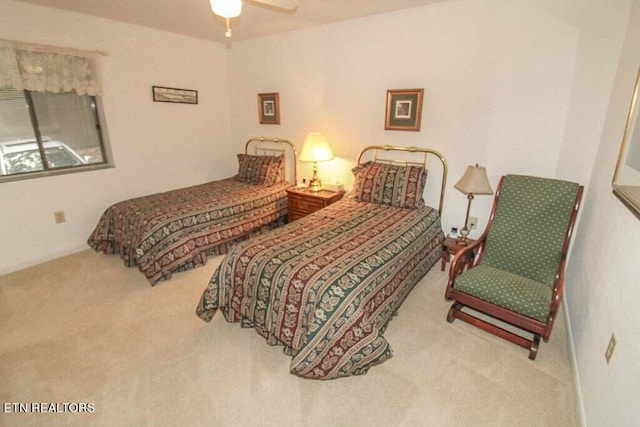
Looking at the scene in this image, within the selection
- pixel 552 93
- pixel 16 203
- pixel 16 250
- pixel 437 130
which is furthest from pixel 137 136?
pixel 552 93

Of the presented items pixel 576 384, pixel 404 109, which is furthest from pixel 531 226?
pixel 404 109

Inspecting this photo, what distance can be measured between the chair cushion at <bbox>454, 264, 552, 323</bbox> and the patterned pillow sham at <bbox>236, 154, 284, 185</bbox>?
2681 millimetres

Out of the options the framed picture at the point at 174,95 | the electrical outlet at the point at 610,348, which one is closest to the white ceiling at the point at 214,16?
the framed picture at the point at 174,95

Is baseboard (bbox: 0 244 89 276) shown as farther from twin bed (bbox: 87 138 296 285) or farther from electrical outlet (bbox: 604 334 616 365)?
electrical outlet (bbox: 604 334 616 365)

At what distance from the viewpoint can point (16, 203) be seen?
3.04 m

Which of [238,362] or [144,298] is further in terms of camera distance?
[144,298]

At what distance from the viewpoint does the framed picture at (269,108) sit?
4156mm

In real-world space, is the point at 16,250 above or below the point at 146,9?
below

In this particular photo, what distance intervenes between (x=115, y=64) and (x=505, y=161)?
4.23m

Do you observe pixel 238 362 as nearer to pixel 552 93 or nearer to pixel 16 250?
pixel 16 250

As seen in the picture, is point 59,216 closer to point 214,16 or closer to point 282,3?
point 214,16

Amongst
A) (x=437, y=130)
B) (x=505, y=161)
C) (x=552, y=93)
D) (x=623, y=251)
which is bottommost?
(x=623, y=251)

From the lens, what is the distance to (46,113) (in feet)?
10.3

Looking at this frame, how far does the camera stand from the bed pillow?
308 centimetres
